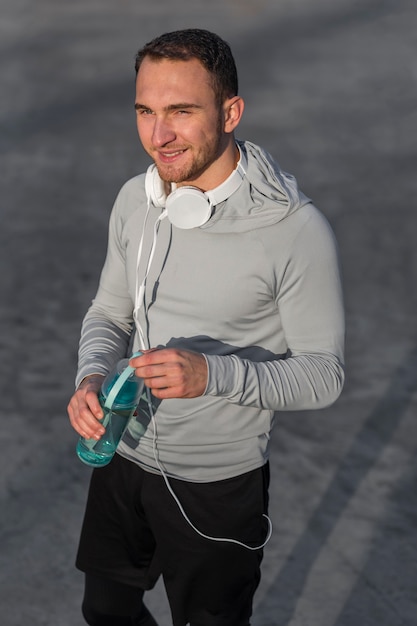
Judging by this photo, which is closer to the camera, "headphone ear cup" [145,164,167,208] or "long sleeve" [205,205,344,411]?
"long sleeve" [205,205,344,411]

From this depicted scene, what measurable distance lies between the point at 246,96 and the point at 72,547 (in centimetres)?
398

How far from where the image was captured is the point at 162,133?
2285mm

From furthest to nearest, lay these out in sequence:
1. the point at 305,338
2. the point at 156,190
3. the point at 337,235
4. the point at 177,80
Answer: the point at 337,235, the point at 156,190, the point at 305,338, the point at 177,80

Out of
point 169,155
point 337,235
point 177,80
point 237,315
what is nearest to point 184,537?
point 237,315

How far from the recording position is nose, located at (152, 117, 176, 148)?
2285 millimetres

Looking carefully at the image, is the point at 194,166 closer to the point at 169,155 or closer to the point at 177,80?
the point at 169,155

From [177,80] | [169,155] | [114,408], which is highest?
[177,80]

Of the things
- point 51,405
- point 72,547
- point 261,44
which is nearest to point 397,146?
point 261,44

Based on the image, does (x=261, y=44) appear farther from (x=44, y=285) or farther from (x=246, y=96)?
(x=44, y=285)

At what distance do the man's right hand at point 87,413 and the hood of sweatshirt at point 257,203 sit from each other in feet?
1.47

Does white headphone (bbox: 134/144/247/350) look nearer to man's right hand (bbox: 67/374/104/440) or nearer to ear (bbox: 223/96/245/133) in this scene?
ear (bbox: 223/96/245/133)

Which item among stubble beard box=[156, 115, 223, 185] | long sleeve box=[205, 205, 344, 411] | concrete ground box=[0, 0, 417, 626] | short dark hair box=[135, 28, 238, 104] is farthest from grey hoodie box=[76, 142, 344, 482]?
concrete ground box=[0, 0, 417, 626]

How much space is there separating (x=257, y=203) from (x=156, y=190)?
25cm

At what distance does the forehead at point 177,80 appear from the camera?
2.27 meters
